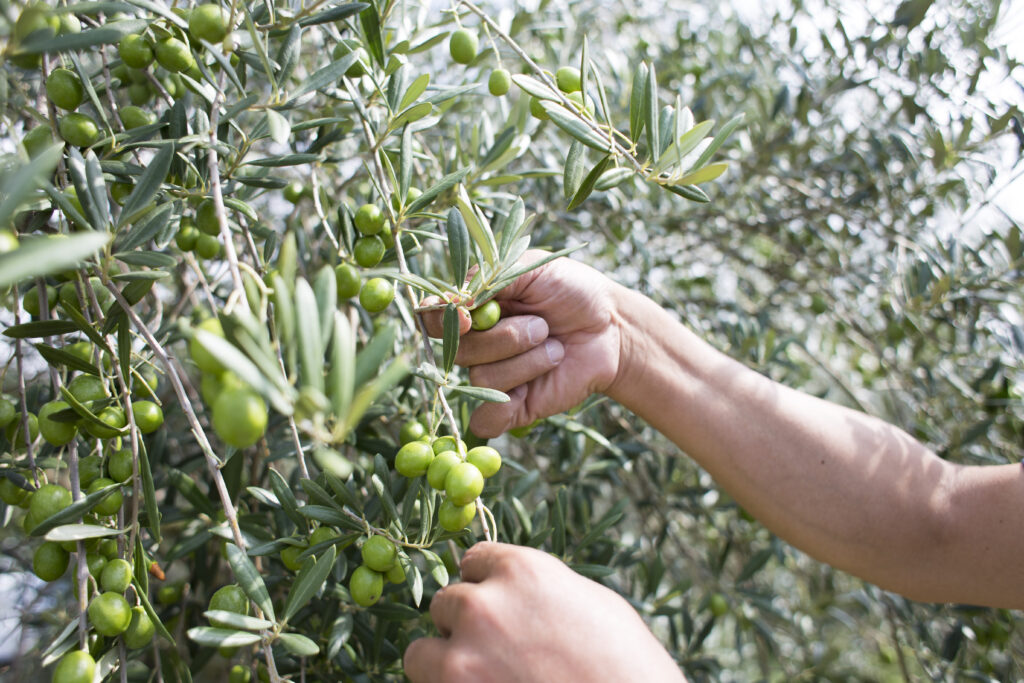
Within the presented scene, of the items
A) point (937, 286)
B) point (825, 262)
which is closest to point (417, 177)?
point (937, 286)

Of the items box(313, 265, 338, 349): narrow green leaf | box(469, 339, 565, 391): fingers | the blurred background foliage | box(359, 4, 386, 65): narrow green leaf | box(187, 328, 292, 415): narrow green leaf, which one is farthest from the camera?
the blurred background foliage

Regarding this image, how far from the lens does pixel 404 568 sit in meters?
1.04

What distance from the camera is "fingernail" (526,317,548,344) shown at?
127 centimetres

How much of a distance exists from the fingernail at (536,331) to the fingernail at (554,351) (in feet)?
0.27

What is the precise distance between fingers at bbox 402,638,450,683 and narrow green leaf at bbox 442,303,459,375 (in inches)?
16.8

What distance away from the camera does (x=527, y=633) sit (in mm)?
929

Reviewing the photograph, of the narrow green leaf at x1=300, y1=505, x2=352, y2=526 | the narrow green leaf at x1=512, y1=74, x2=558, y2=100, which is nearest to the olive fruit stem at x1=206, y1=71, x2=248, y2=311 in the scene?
the narrow green leaf at x1=300, y1=505, x2=352, y2=526

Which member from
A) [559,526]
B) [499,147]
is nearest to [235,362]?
[499,147]

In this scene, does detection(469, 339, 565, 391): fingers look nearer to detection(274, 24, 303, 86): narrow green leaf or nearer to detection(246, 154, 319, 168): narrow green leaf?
detection(246, 154, 319, 168): narrow green leaf

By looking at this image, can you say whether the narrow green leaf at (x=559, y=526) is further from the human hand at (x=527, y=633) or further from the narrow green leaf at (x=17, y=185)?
the narrow green leaf at (x=17, y=185)

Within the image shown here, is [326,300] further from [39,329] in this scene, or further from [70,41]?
[39,329]

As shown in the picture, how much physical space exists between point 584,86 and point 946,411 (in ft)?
7.31

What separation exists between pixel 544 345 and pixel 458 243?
0.40 metres

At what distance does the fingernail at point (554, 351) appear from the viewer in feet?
4.51
